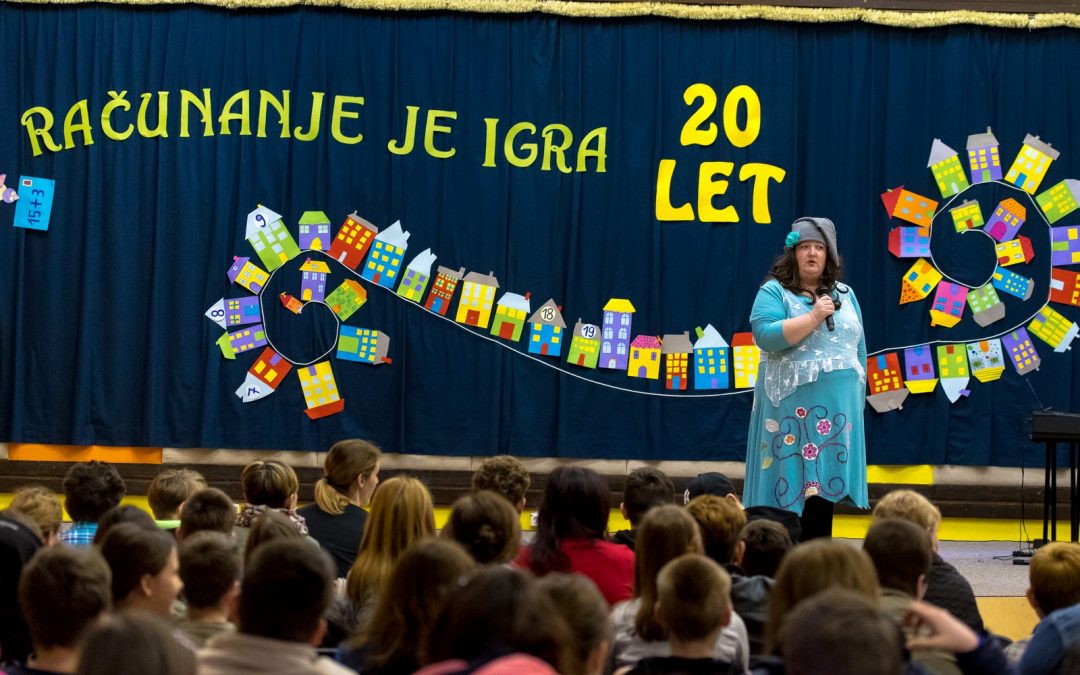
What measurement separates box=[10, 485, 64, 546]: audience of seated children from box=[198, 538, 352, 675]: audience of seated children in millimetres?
1612

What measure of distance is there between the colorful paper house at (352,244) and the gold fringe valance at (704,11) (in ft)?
4.38

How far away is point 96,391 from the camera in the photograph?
7.68 metres

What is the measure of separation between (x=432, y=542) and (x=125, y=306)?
5.74 m

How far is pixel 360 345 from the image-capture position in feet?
25.1

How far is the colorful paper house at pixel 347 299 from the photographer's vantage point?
302 inches

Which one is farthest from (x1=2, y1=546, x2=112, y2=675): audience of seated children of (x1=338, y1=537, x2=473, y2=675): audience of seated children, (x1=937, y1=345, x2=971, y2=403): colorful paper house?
(x1=937, y1=345, x2=971, y2=403): colorful paper house

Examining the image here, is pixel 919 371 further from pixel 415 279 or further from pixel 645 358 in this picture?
pixel 415 279

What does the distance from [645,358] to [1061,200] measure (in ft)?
8.77

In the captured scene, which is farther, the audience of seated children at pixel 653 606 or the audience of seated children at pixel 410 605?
the audience of seated children at pixel 653 606

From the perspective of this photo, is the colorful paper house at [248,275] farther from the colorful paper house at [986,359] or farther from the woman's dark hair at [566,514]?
the woman's dark hair at [566,514]

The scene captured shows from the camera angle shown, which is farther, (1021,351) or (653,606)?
(1021,351)

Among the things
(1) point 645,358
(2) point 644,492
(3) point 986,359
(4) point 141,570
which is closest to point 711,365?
(1) point 645,358

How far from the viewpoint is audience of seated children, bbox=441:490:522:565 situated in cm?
319

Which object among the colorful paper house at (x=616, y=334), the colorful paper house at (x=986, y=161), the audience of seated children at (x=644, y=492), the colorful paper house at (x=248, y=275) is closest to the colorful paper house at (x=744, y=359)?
the colorful paper house at (x=616, y=334)
